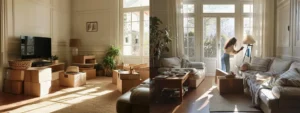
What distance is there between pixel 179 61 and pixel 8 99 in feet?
9.48

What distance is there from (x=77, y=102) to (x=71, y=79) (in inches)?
45.5

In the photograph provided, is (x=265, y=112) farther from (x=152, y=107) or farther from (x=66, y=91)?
(x=66, y=91)

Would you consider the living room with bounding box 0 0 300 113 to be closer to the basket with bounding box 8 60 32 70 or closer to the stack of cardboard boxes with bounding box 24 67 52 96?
the stack of cardboard boxes with bounding box 24 67 52 96

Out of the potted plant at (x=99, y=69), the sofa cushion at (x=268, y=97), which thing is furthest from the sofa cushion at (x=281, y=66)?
the potted plant at (x=99, y=69)

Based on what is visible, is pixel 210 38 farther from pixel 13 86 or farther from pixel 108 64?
pixel 108 64

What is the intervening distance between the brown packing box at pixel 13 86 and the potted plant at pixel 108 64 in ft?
6.71

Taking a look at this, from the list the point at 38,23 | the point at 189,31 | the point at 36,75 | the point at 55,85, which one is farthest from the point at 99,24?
the point at 189,31

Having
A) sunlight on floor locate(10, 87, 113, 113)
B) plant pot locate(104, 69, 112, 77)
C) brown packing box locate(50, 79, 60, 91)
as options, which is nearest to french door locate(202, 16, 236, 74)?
sunlight on floor locate(10, 87, 113, 113)

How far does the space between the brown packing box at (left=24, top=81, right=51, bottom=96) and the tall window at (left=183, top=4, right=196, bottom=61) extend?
8.87ft

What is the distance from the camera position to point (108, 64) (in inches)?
197

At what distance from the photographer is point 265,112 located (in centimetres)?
134

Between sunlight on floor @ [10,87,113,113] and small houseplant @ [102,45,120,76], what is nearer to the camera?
sunlight on floor @ [10,87,113,113]

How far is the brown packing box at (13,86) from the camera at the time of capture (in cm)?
319

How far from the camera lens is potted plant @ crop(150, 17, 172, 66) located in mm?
657
